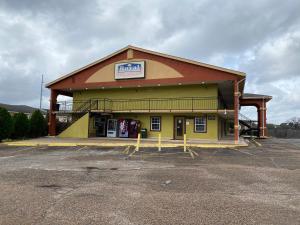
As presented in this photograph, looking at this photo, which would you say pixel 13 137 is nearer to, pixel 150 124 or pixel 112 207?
pixel 150 124

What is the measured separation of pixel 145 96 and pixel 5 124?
12.0 metres

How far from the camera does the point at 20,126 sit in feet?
85.9

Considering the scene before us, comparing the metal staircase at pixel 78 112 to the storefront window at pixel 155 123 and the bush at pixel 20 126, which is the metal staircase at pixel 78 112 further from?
the storefront window at pixel 155 123

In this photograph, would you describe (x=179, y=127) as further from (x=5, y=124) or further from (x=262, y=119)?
(x=5, y=124)

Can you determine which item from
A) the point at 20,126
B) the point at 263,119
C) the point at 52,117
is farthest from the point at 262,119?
the point at 20,126

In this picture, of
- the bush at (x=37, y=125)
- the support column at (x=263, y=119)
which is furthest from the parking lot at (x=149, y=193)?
the support column at (x=263, y=119)

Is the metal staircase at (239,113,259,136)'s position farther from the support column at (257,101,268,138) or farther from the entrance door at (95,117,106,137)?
the entrance door at (95,117,106,137)

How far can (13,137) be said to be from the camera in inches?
1014

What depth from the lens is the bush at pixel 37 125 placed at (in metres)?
27.6

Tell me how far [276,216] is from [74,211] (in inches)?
156

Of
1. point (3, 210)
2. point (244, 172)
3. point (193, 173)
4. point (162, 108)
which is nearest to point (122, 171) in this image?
point (193, 173)

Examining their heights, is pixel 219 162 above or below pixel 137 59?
below

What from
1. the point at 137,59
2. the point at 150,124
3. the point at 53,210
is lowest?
the point at 53,210

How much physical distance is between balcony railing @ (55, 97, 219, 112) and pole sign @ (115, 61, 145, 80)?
2.52 meters
